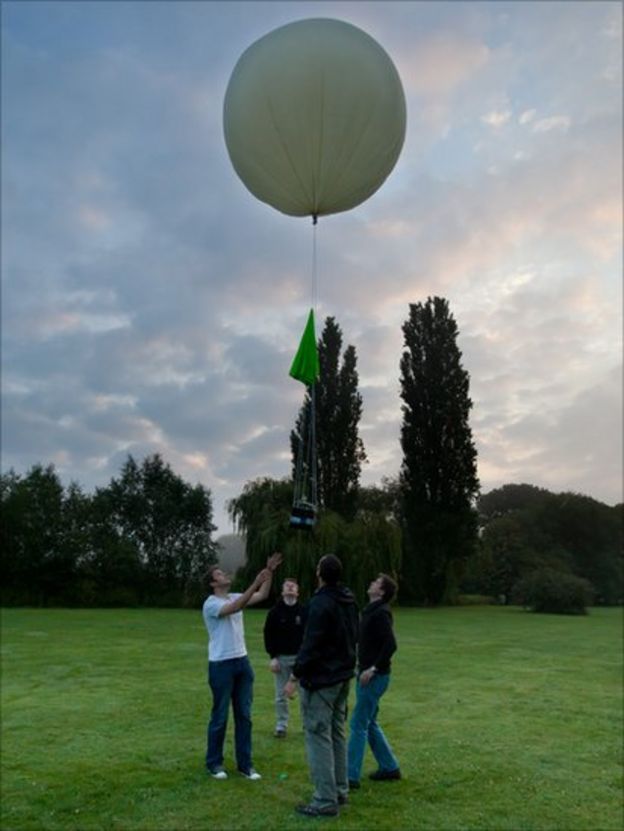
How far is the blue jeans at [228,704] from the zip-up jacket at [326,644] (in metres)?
1.13

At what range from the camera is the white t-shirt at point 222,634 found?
6.60 m

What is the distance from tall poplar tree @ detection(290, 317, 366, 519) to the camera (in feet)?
132

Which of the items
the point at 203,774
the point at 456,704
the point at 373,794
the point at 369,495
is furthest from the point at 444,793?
the point at 369,495

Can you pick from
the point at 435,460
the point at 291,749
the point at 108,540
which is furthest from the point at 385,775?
the point at 108,540

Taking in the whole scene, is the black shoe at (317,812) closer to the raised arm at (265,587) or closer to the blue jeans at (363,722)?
the blue jeans at (363,722)

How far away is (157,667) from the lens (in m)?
14.3

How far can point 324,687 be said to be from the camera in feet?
18.4

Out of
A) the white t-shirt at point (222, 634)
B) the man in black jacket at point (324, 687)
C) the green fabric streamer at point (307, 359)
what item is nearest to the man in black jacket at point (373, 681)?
the man in black jacket at point (324, 687)

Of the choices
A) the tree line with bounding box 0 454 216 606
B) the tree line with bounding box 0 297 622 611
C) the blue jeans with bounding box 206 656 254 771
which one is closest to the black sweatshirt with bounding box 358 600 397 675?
the blue jeans with bounding box 206 656 254 771

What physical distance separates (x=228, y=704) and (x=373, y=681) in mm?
1343

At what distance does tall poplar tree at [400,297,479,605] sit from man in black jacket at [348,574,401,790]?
34.5m

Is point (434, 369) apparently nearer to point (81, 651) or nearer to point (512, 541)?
A: point (512, 541)

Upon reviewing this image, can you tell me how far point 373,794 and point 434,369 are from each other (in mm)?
38063

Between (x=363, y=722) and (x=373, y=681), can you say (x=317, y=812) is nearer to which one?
(x=363, y=722)
